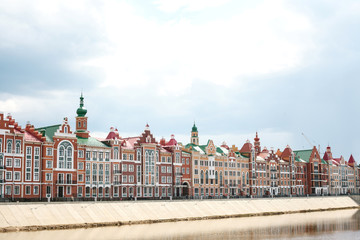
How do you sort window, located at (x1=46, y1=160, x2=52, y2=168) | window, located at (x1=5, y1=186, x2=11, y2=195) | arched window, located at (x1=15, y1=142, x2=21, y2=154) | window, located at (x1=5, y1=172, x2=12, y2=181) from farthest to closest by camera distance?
1. window, located at (x1=46, y1=160, x2=52, y2=168)
2. arched window, located at (x1=15, y1=142, x2=21, y2=154)
3. window, located at (x1=5, y1=172, x2=12, y2=181)
4. window, located at (x1=5, y1=186, x2=11, y2=195)

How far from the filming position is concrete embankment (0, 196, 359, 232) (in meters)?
71.6

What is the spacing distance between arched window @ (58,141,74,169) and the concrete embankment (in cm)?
1627

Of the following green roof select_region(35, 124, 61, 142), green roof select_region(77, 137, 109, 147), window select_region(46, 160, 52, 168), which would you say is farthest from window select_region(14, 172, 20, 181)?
green roof select_region(77, 137, 109, 147)

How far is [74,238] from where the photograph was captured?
60875 mm

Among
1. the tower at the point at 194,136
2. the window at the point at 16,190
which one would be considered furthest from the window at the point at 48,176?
the tower at the point at 194,136

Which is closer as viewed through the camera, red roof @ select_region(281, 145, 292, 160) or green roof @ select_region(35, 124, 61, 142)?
green roof @ select_region(35, 124, 61, 142)

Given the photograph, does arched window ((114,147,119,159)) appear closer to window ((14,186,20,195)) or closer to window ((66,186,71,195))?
window ((66,186,71,195))

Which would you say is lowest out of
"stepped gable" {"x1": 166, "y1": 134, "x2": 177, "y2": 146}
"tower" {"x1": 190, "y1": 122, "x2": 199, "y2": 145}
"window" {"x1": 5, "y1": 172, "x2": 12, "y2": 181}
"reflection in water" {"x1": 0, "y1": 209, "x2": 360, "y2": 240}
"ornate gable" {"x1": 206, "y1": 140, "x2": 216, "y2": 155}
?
"reflection in water" {"x1": 0, "y1": 209, "x2": 360, "y2": 240}

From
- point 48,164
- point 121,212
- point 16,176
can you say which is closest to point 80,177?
point 48,164

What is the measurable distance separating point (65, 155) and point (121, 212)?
2018 centimetres

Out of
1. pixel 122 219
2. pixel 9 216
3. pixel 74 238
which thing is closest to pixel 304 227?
pixel 122 219

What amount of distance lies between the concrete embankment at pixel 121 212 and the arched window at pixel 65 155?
16274 mm

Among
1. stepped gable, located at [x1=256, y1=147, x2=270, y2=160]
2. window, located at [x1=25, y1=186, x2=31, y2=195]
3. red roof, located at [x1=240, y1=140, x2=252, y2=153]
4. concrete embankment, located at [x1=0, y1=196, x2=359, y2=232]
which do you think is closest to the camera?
concrete embankment, located at [x1=0, y1=196, x2=359, y2=232]

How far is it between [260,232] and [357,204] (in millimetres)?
→ 90935
